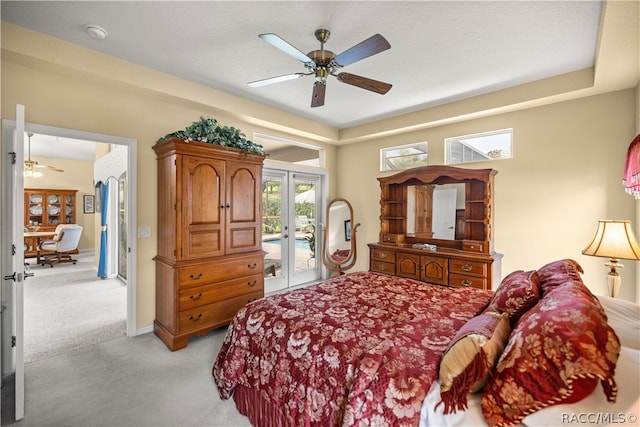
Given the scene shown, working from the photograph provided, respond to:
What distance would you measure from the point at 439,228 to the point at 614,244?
5.85ft

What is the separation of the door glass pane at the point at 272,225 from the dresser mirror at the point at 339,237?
96 cm

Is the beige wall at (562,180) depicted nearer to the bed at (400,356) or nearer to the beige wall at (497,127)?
the beige wall at (497,127)

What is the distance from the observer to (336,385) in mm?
1375

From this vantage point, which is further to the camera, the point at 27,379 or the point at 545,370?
the point at 27,379

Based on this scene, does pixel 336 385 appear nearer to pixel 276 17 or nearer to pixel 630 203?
pixel 276 17

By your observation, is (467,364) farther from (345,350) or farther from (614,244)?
(614,244)

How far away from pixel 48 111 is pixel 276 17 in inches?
90.0

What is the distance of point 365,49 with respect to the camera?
6.48ft

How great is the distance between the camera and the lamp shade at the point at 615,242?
7.30 ft

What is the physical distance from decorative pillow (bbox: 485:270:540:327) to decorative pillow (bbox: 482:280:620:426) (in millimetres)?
344

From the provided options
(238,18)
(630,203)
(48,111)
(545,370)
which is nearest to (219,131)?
(238,18)

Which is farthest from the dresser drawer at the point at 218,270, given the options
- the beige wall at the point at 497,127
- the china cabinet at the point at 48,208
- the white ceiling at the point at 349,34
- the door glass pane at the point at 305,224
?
the china cabinet at the point at 48,208

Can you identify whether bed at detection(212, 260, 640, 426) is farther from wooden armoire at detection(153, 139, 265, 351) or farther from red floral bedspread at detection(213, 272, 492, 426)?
wooden armoire at detection(153, 139, 265, 351)

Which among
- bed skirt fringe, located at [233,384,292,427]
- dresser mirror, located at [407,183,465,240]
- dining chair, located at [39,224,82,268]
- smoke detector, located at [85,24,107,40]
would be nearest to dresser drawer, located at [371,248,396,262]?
dresser mirror, located at [407,183,465,240]
